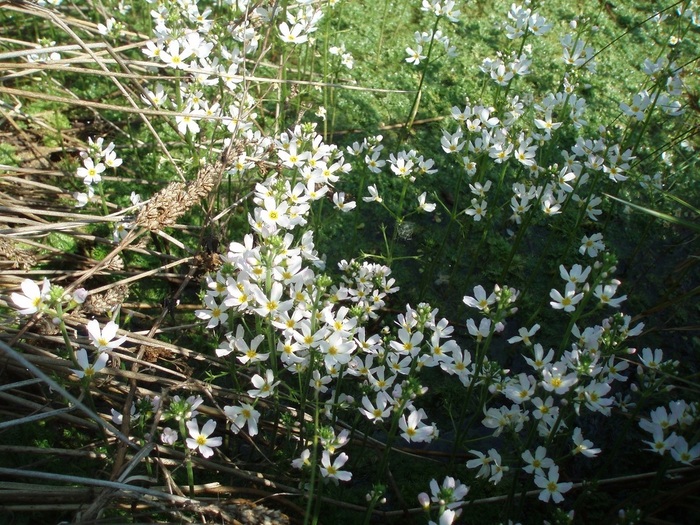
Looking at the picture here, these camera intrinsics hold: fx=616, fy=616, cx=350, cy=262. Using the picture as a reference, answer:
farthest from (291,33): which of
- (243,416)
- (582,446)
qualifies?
(582,446)

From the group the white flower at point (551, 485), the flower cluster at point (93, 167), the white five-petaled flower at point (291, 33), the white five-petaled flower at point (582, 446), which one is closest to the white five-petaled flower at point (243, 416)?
the white flower at point (551, 485)

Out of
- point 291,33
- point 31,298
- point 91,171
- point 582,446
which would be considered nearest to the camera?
point 31,298

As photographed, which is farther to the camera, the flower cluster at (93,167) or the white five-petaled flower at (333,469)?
the flower cluster at (93,167)

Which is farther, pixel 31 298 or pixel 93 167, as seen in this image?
pixel 93 167

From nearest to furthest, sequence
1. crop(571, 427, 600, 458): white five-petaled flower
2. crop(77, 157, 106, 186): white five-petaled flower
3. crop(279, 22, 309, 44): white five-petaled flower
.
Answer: crop(571, 427, 600, 458): white five-petaled flower
crop(77, 157, 106, 186): white five-petaled flower
crop(279, 22, 309, 44): white five-petaled flower

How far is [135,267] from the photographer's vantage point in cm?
325

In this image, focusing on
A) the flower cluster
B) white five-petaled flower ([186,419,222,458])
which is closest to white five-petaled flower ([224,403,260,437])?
white five-petaled flower ([186,419,222,458])

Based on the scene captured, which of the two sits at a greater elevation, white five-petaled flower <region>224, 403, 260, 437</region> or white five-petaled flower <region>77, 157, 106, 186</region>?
white five-petaled flower <region>77, 157, 106, 186</region>

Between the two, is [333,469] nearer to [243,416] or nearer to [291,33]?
[243,416]

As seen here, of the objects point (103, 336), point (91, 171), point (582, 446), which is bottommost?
point (582, 446)

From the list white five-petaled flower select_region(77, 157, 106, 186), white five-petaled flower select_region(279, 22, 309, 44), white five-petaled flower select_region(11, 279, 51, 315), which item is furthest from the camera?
white five-petaled flower select_region(279, 22, 309, 44)

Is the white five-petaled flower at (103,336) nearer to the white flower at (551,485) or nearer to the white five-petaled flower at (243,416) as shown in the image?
the white five-petaled flower at (243,416)

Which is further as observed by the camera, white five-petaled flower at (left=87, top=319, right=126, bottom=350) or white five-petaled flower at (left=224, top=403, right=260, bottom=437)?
white five-petaled flower at (left=224, top=403, right=260, bottom=437)

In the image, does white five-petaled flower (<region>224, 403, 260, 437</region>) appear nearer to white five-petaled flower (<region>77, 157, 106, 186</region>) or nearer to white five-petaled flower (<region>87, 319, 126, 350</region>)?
white five-petaled flower (<region>87, 319, 126, 350</region>)
